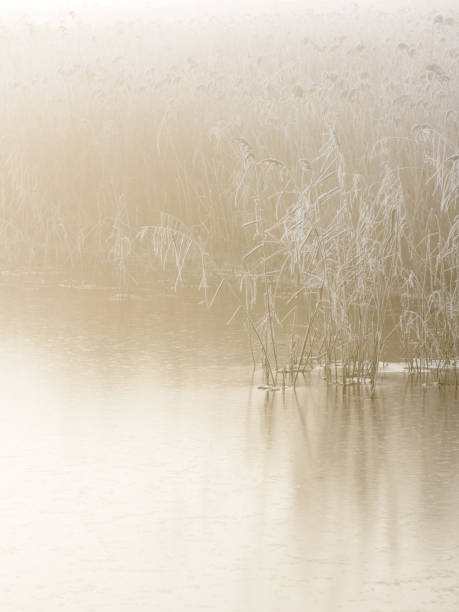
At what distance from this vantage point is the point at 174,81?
354 inches

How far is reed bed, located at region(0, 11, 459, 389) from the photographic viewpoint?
4.55 meters

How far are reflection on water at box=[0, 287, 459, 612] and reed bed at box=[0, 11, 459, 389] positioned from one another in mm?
411

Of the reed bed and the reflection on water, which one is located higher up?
the reed bed

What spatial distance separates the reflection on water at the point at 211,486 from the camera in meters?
2.39

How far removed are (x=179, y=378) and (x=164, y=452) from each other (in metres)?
1.04

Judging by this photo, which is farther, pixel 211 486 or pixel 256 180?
pixel 256 180

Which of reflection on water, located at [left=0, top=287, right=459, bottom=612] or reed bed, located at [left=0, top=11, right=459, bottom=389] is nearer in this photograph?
reflection on water, located at [left=0, top=287, right=459, bottom=612]

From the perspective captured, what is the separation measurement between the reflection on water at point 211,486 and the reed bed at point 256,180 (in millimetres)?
411

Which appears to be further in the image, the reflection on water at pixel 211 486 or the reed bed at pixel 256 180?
the reed bed at pixel 256 180

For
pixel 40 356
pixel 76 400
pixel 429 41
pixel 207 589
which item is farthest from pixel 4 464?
pixel 429 41

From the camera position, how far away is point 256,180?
500 centimetres

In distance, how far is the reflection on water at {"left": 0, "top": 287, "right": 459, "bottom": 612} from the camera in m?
2.39

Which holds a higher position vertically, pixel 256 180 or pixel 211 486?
pixel 256 180

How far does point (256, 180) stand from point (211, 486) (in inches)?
85.0
